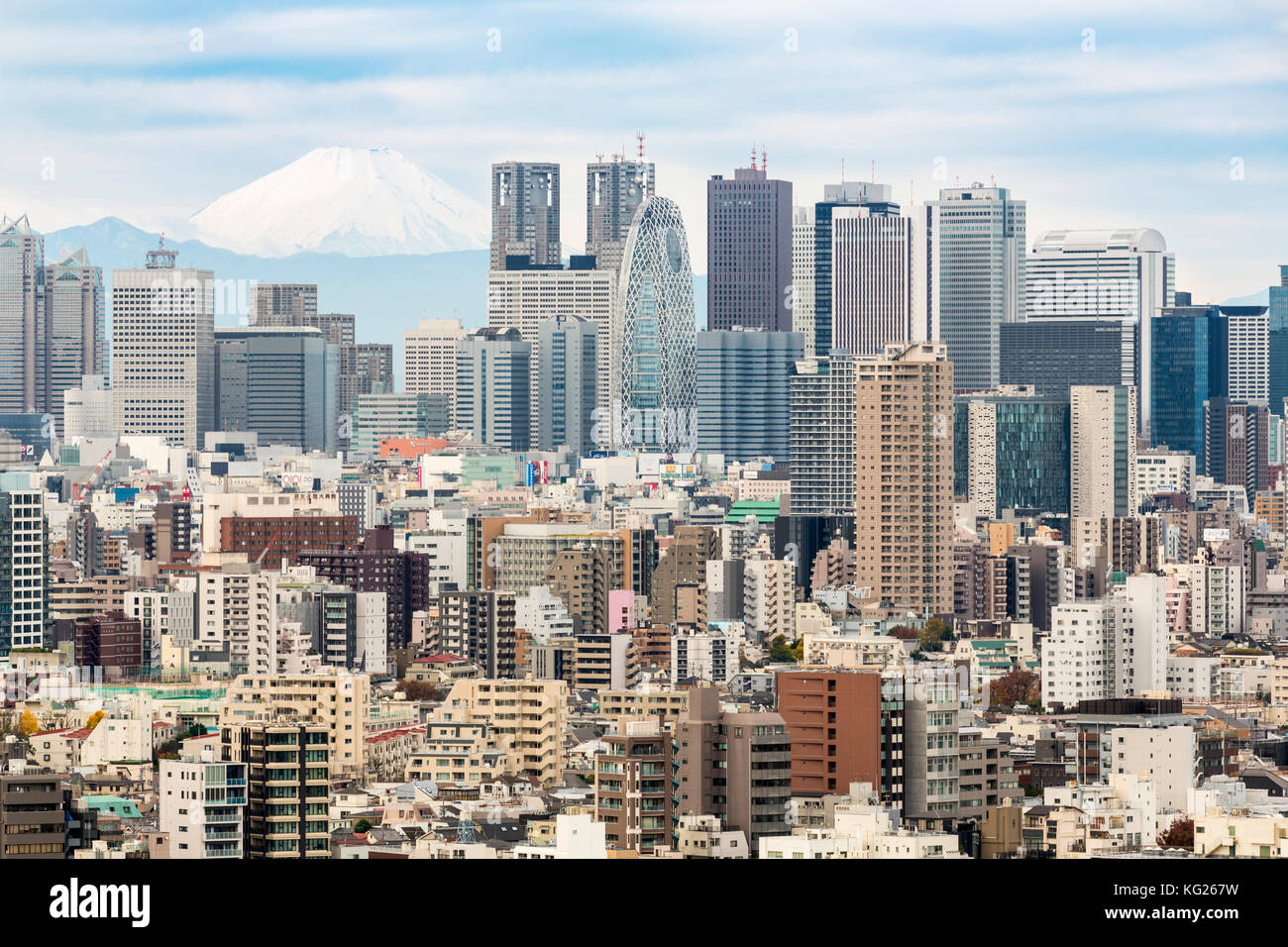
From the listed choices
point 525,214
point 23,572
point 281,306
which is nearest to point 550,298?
point 525,214

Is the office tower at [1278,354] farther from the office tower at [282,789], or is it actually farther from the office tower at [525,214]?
the office tower at [282,789]

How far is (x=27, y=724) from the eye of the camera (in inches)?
632

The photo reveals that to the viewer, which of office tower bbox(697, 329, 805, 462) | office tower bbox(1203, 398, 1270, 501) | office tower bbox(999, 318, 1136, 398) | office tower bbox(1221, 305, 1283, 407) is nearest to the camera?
office tower bbox(1203, 398, 1270, 501)

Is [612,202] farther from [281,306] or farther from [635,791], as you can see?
[635,791]

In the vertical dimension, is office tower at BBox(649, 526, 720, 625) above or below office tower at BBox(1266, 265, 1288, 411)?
below

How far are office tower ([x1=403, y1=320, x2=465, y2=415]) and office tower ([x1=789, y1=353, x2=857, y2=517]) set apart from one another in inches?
660

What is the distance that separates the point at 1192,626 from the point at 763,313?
39.2m

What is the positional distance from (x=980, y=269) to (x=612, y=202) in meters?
10.6

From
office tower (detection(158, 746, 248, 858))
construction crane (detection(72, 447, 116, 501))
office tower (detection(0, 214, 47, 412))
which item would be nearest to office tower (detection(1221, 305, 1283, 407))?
construction crane (detection(72, 447, 116, 501))

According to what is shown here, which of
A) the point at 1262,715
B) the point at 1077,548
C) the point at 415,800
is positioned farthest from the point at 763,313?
the point at 415,800

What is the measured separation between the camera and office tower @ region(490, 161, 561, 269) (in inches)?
2424

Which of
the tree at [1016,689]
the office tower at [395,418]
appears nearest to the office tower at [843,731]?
the tree at [1016,689]

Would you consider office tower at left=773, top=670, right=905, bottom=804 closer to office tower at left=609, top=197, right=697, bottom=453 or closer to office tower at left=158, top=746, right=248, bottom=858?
office tower at left=158, top=746, right=248, bottom=858

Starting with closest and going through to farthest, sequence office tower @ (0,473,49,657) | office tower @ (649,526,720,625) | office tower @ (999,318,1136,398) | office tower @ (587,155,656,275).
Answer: office tower @ (0,473,49,657) < office tower @ (649,526,720,625) < office tower @ (999,318,1136,398) < office tower @ (587,155,656,275)
